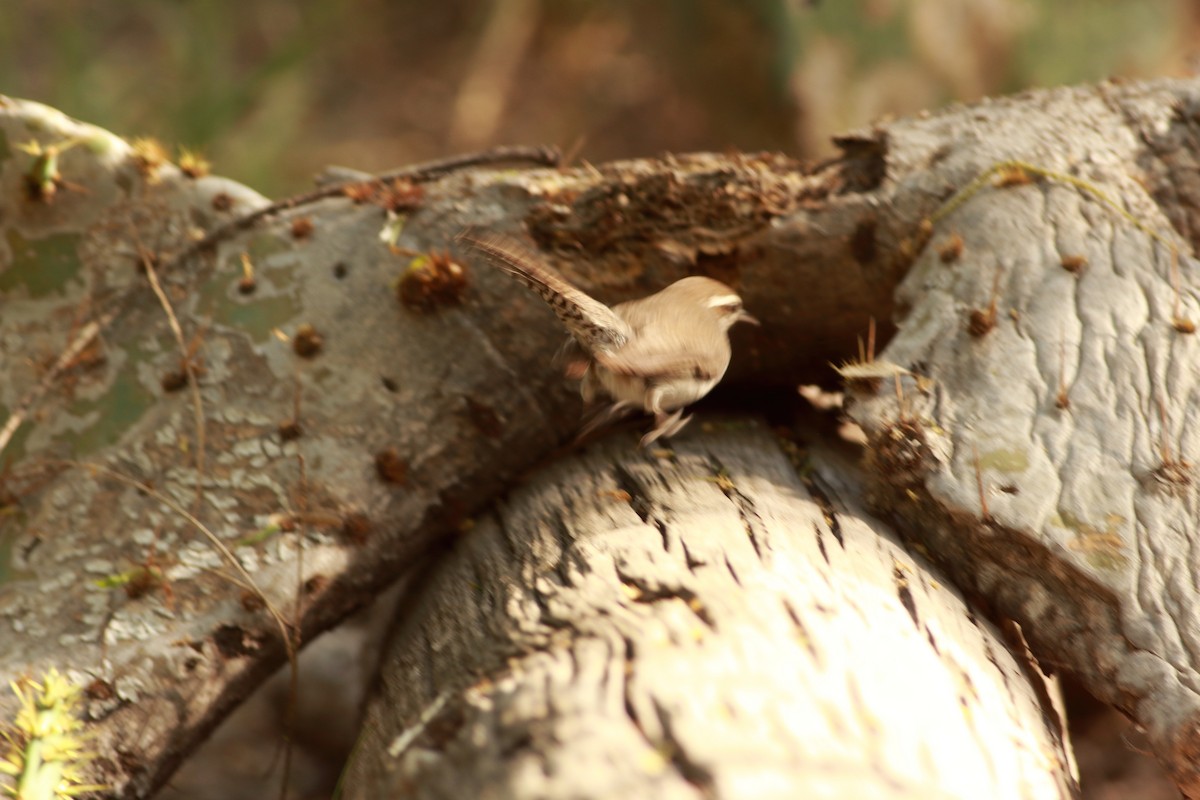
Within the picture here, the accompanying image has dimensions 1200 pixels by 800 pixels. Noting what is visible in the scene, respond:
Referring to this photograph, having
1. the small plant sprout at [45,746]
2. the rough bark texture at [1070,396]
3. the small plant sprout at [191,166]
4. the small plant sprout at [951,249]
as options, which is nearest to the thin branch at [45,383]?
the small plant sprout at [191,166]

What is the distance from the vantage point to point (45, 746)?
5.50 ft

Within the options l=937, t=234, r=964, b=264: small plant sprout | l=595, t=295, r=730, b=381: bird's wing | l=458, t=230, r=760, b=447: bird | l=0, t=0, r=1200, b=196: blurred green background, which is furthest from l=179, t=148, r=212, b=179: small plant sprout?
l=0, t=0, r=1200, b=196: blurred green background

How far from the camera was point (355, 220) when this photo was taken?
2.55 metres

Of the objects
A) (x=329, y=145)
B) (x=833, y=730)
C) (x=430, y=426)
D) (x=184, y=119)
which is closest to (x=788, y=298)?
(x=430, y=426)

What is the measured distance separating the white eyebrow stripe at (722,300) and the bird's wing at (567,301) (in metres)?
0.23

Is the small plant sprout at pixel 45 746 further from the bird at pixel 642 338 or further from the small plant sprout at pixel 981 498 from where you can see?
the small plant sprout at pixel 981 498

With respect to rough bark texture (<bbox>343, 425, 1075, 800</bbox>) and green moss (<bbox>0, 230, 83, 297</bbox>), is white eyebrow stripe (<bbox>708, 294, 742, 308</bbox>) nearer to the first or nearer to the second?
rough bark texture (<bbox>343, 425, 1075, 800</bbox>)

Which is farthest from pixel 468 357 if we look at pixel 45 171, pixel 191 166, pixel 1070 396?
pixel 1070 396

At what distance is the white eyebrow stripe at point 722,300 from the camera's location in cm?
225

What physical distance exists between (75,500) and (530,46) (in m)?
7.12

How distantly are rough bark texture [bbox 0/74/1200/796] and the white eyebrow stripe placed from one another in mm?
190

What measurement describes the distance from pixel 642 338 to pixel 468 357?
533 mm

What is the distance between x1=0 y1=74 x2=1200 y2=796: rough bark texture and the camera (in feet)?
6.69

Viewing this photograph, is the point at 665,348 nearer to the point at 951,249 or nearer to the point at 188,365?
the point at 951,249
